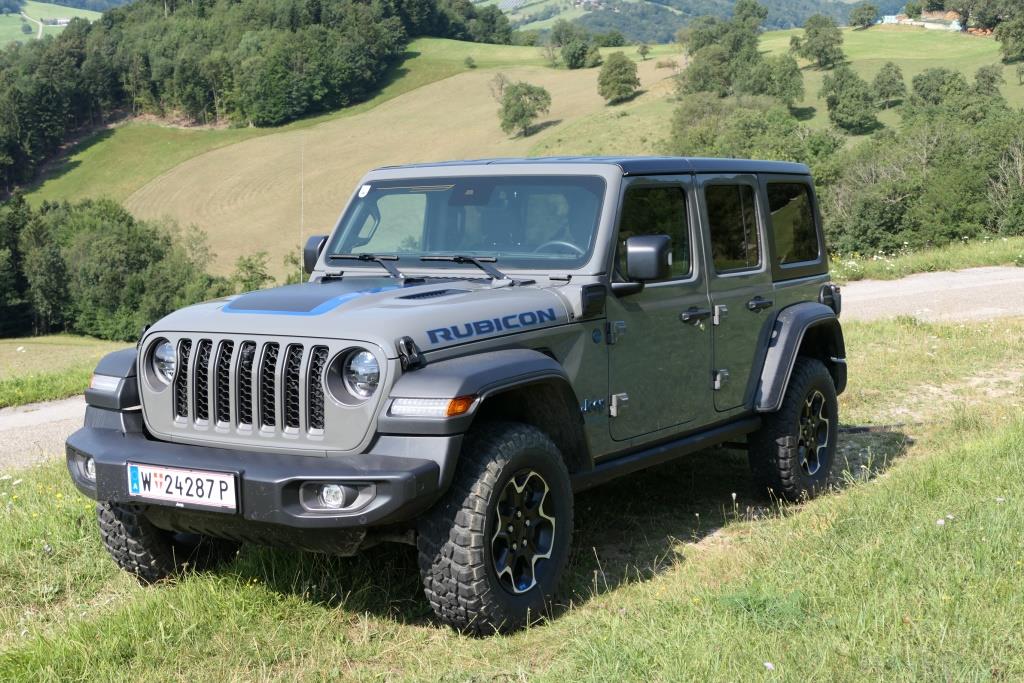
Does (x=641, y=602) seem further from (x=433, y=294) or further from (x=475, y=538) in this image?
(x=433, y=294)

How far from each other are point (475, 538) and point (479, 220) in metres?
1.91

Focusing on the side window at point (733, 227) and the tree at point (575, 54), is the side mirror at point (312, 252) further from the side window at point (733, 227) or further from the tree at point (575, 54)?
the tree at point (575, 54)

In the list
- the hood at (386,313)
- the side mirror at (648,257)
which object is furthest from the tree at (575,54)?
the hood at (386,313)

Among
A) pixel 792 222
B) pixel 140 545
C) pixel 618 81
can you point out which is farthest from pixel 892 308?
pixel 618 81

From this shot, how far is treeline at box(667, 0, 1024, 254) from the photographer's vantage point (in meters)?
35.1

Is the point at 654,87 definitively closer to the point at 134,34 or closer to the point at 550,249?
the point at 134,34

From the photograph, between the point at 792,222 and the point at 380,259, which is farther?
the point at 792,222

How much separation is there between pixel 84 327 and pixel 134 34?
Answer: 81406 millimetres

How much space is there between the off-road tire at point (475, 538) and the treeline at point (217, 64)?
107362 mm

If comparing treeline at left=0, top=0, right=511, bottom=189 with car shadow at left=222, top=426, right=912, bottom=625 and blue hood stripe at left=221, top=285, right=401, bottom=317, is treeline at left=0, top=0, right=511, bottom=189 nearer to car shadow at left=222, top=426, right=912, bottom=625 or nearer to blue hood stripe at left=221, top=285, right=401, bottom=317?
car shadow at left=222, top=426, right=912, bottom=625

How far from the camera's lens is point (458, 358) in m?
4.30

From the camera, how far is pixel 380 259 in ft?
18.5

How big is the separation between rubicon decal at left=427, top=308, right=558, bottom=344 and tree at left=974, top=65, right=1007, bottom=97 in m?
79.5

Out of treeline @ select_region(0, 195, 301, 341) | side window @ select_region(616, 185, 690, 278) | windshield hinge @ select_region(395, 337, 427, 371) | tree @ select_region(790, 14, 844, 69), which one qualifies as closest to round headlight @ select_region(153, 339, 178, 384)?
windshield hinge @ select_region(395, 337, 427, 371)
